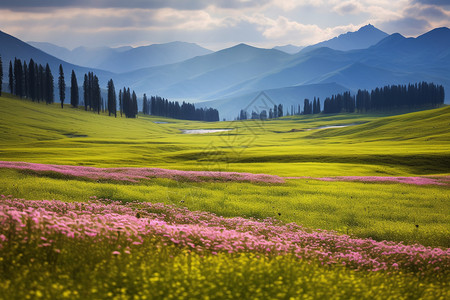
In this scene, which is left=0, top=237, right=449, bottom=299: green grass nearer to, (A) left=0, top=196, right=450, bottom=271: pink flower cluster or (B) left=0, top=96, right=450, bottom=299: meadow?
(B) left=0, top=96, right=450, bottom=299: meadow

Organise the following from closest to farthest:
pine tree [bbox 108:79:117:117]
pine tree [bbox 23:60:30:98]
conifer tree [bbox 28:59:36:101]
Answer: conifer tree [bbox 28:59:36:101]
pine tree [bbox 23:60:30:98]
pine tree [bbox 108:79:117:117]

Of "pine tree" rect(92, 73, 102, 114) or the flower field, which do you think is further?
"pine tree" rect(92, 73, 102, 114)

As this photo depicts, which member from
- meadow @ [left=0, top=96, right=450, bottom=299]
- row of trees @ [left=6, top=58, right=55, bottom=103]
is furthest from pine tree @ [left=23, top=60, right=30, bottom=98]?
meadow @ [left=0, top=96, right=450, bottom=299]

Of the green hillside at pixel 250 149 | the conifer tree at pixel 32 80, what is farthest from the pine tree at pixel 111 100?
the green hillside at pixel 250 149

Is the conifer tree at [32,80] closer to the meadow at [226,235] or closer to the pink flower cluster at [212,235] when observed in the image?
the meadow at [226,235]

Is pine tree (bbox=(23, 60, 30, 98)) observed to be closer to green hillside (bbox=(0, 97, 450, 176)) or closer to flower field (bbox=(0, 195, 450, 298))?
green hillside (bbox=(0, 97, 450, 176))

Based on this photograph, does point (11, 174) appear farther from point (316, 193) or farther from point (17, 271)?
point (316, 193)

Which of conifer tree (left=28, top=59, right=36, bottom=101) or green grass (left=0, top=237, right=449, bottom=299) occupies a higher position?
conifer tree (left=28, top=59, right=36, bottom=101)

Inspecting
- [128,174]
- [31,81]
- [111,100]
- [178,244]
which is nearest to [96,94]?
[111,100]

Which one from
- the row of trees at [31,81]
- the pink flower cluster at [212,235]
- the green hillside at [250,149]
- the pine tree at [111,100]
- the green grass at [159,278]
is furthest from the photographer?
the pine tree at [111,100]

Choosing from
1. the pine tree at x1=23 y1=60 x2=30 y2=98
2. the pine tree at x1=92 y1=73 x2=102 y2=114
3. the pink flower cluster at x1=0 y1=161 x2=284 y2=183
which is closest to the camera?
the pink flower cluster at x1=0 y1=161 x2=284 y2=183

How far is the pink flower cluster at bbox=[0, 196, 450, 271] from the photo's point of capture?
8648mm

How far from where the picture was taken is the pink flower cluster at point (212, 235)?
8.65 m

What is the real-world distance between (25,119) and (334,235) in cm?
12194
